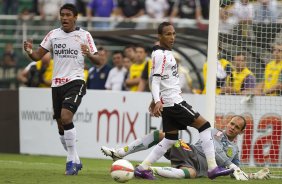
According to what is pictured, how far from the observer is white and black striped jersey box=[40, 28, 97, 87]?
502 inches

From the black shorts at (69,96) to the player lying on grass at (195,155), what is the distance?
828 mm

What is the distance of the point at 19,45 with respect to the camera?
25.5 m

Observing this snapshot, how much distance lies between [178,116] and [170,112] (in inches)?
5.0

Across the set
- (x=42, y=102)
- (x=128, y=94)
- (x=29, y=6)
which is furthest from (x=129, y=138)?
(x=29, y=6)

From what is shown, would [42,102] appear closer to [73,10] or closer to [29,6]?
[73,10]

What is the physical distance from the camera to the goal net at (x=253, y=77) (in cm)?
1530

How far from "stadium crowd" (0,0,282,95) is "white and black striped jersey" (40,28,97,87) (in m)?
0.64

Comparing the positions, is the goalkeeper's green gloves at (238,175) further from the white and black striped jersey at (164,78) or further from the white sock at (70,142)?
the white sock at (70,142)

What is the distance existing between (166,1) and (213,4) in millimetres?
11778

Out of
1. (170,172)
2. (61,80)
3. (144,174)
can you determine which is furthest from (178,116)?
(61,80)

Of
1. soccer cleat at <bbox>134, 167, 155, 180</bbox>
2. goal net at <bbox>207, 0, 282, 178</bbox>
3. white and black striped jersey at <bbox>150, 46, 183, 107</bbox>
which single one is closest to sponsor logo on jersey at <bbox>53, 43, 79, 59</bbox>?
white and black striped jersey at <bbox>150, 46, 183, 107</bbox>

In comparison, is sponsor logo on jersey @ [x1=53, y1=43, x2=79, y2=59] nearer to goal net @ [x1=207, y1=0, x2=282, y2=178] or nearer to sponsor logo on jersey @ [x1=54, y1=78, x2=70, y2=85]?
sponsor logo on jersey @ [x1=54, y1=78, x2=70, y2=85]

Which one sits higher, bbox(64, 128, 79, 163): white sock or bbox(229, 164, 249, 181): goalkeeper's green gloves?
bbox(64, 128, 79, 163): white sock

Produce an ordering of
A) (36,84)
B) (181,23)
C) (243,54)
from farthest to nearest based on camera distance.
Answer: (181,23), (36,84), (243,54)
